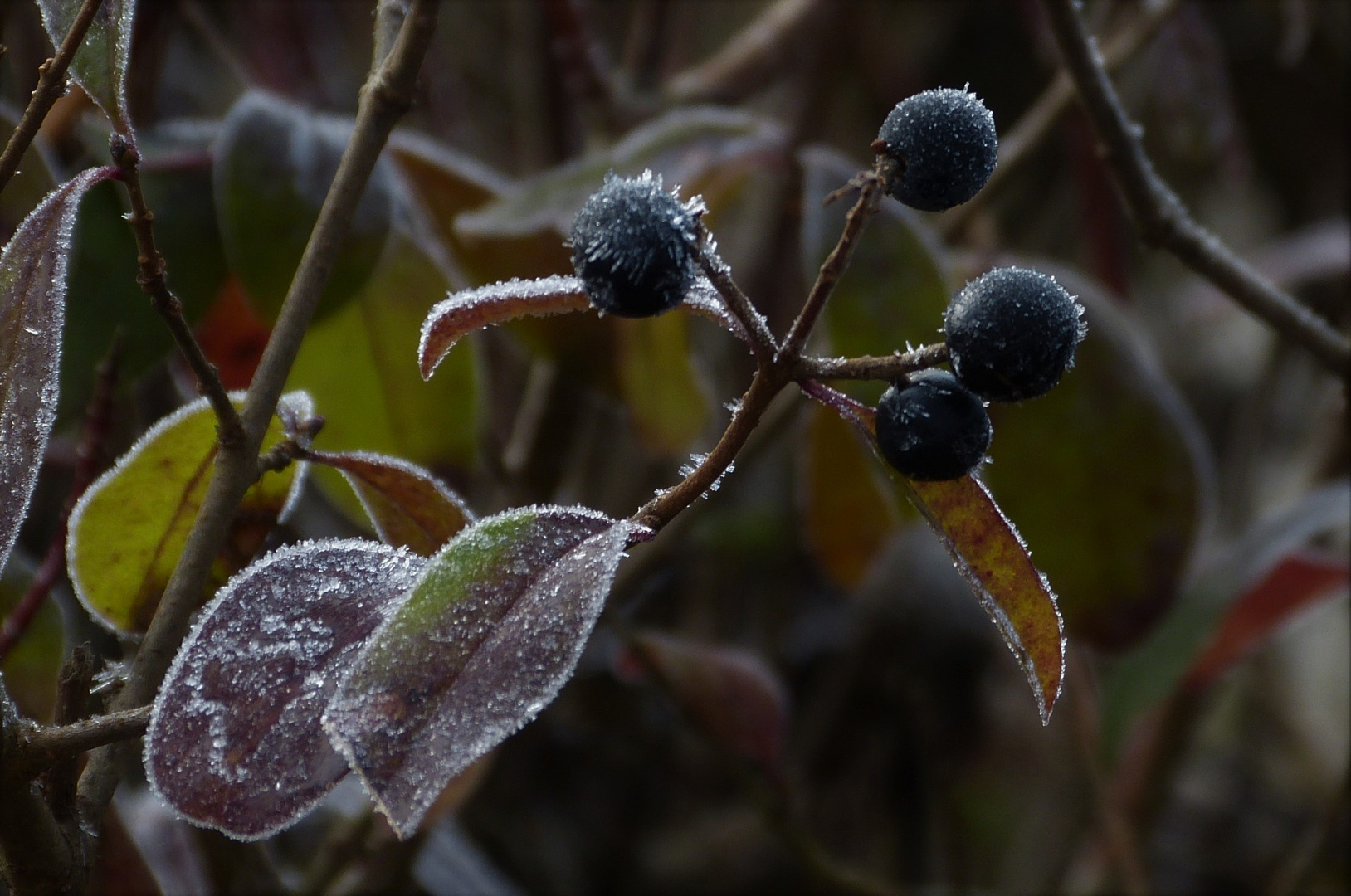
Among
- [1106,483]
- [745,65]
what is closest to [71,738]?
[1106,483]

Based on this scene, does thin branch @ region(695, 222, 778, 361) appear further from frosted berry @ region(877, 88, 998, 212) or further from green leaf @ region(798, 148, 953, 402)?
green leaf @ region(798, 148, 953, 402)

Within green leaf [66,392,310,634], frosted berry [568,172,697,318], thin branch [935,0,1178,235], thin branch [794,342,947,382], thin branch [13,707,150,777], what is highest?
thin branch [935,0,1178,235]

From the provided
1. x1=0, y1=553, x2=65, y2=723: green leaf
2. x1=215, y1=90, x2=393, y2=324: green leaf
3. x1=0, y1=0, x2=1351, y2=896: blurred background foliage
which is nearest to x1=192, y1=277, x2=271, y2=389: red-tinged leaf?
x1=0, y1=0, x2=1351, y2=896: blurred background foliage

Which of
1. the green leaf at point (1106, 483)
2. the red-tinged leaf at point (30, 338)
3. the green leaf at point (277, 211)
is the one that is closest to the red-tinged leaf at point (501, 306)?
the red-tinged leaf at point (30, 338)

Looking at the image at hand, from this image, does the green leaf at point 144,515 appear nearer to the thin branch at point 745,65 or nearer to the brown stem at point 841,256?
the brown stem at point 841,256

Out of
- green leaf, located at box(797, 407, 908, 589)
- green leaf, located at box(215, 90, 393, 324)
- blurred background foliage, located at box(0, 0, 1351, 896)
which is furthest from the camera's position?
green leaf, located at box(797, 407, 908, 589)
